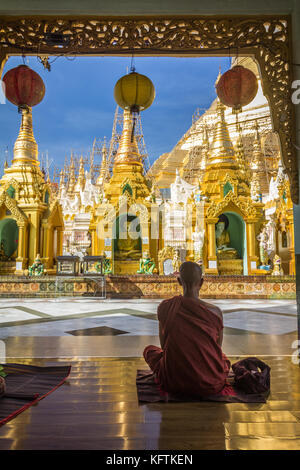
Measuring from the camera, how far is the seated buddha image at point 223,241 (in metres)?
12.9

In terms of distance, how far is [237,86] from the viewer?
436 centimetres

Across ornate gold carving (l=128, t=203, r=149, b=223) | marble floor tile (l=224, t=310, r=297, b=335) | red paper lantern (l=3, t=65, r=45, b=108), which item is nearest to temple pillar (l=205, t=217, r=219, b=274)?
ornate gold carving (l=128, t=203, r=149, b=223)

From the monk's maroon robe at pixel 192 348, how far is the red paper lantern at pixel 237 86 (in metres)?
3.01

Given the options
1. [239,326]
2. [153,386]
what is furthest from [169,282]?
[153,386]

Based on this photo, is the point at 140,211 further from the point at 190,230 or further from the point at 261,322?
the point at 261,322

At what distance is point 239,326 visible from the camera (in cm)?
573

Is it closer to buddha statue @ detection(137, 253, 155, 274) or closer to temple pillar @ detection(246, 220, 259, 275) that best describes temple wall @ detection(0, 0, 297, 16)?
buddha statue @ detection(137, 253, 155, 274)

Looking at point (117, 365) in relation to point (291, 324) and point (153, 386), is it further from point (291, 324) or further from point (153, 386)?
point (291, 324)

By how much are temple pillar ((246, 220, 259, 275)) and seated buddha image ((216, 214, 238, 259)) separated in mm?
598

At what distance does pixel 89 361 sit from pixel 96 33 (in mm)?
3406

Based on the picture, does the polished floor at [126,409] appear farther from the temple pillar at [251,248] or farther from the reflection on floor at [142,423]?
the temple pillar at [251,248]

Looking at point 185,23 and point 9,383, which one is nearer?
point 9,383

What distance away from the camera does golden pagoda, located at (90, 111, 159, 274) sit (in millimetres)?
12695

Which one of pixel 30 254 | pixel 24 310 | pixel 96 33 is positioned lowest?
pixel 24 310
